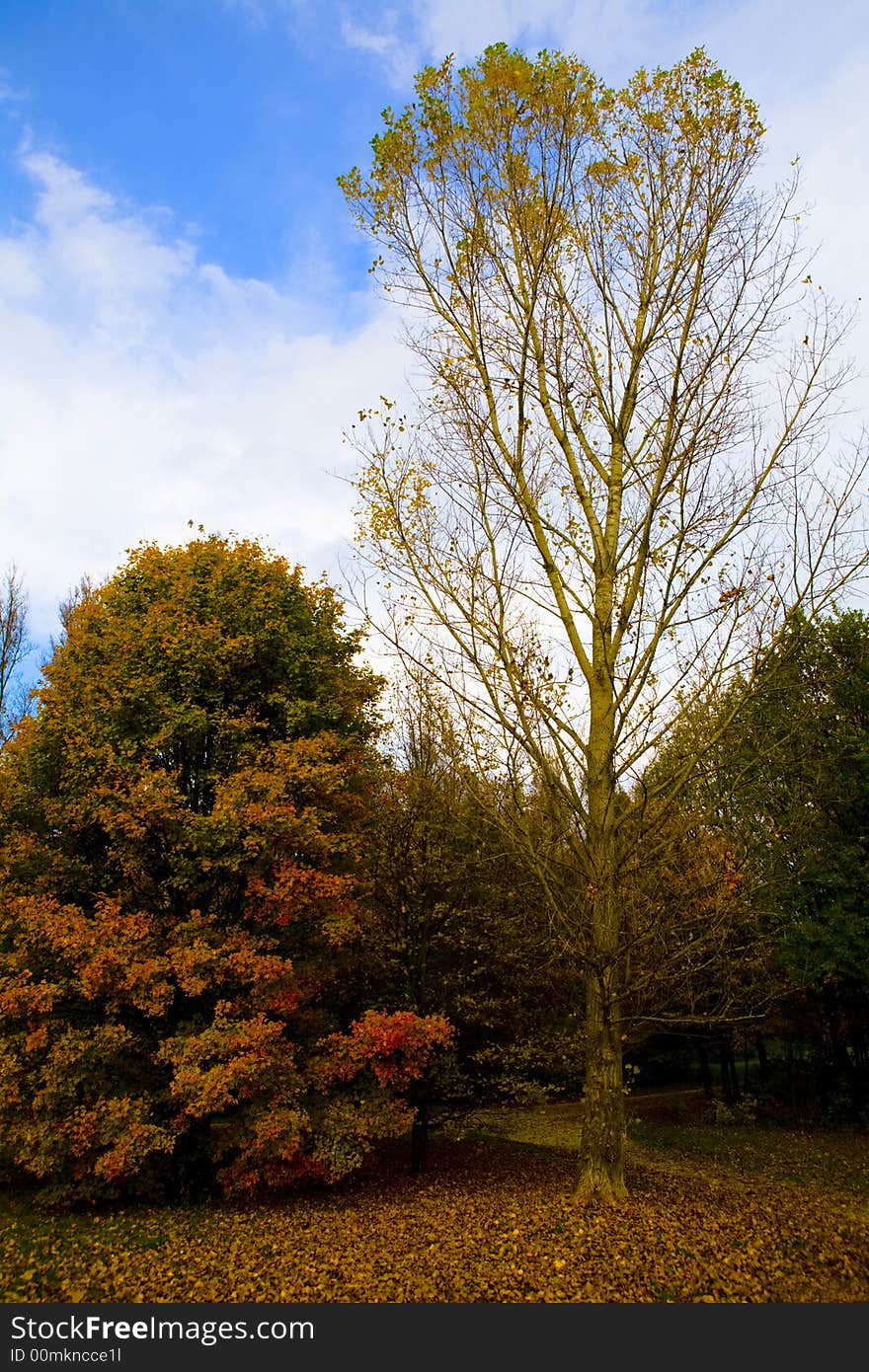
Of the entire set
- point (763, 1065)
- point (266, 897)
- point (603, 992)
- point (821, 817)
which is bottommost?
point (763, 1065)

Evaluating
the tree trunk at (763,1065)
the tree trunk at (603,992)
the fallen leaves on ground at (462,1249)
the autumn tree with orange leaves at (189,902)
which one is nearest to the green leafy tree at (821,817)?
the tree trunk at (763,1065)

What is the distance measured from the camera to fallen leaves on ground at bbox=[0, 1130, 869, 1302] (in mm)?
6793

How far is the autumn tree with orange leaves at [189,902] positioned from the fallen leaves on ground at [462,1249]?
104cm

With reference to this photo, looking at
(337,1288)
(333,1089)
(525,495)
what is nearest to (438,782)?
(333,1089)

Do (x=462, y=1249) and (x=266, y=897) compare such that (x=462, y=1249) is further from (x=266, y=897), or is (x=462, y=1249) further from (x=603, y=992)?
(x=266, y=897)

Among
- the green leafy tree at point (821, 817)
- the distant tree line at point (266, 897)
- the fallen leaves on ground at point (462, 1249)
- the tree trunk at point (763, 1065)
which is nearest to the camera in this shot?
the fallen leaves on ground at point (462, 1249)

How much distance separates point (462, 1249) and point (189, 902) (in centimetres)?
636

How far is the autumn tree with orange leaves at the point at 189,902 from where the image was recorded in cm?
1060

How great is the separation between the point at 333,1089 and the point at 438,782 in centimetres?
519

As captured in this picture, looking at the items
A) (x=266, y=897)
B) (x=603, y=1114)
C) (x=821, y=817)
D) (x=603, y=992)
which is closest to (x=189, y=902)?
(x=266, y=897)

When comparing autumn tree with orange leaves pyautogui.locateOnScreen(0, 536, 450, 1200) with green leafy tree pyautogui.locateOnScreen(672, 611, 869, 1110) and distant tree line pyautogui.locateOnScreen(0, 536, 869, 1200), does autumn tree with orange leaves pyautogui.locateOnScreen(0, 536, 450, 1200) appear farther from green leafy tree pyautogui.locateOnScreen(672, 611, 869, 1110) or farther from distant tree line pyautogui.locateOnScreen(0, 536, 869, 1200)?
green leafy tree pyautogui.locateOnScreen(672, 611, 869, 1110)

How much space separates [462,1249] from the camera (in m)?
7.61

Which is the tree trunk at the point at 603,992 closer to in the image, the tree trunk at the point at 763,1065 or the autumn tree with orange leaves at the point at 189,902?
the autumn tree with orange leaves at the point at 189,902

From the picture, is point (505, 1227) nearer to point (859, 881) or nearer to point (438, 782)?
point (438, 782)
